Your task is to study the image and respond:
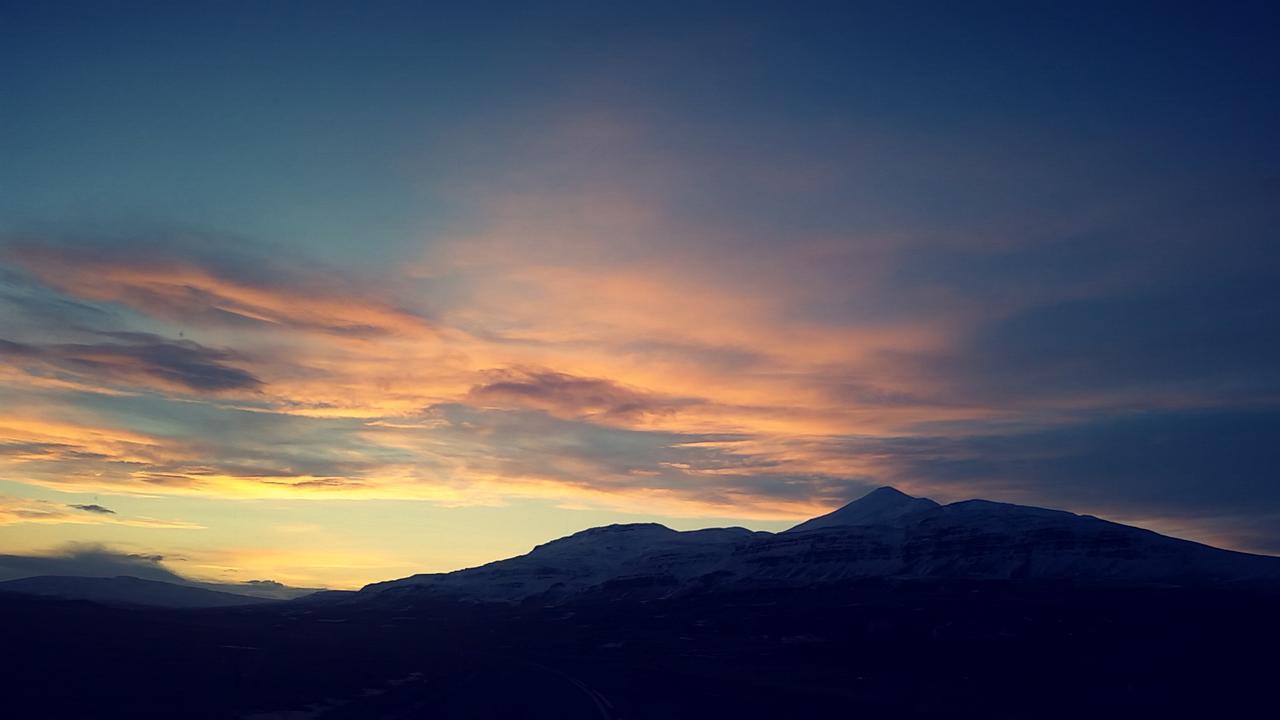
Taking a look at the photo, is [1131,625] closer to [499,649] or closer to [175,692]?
[499,649]

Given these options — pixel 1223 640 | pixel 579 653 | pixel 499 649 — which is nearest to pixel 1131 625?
pixel 1223 640

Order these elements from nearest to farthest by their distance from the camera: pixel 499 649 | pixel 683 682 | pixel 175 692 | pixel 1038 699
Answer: pixel 175 692 < pixel 1038 699 < pixel 683 682 < pixel 499 649

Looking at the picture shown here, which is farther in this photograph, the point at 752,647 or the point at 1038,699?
the point at 752,647

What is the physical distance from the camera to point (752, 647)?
5389 inches

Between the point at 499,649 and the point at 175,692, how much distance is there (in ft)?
286

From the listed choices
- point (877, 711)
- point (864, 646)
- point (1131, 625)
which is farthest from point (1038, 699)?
point (1131, 625)

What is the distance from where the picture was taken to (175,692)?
47.6 m

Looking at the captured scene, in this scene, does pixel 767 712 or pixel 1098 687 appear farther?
pixel 1098 687

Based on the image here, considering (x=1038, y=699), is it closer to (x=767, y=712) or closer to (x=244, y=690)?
(x=767, y=712)

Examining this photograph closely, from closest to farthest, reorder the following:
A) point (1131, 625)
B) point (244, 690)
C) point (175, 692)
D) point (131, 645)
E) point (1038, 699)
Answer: point (175, 692)
point (244, 690)
point (1038, 699)
point (131, 645)
point (1131, 625)

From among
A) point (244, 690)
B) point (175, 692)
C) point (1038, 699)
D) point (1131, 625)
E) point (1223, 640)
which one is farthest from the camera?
point (1131, 625)

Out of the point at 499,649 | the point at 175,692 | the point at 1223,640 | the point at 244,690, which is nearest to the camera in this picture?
the point at 175,692

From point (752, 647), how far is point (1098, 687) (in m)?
71.2

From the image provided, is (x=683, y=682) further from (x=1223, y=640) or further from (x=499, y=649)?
(x=1223, y=640)
